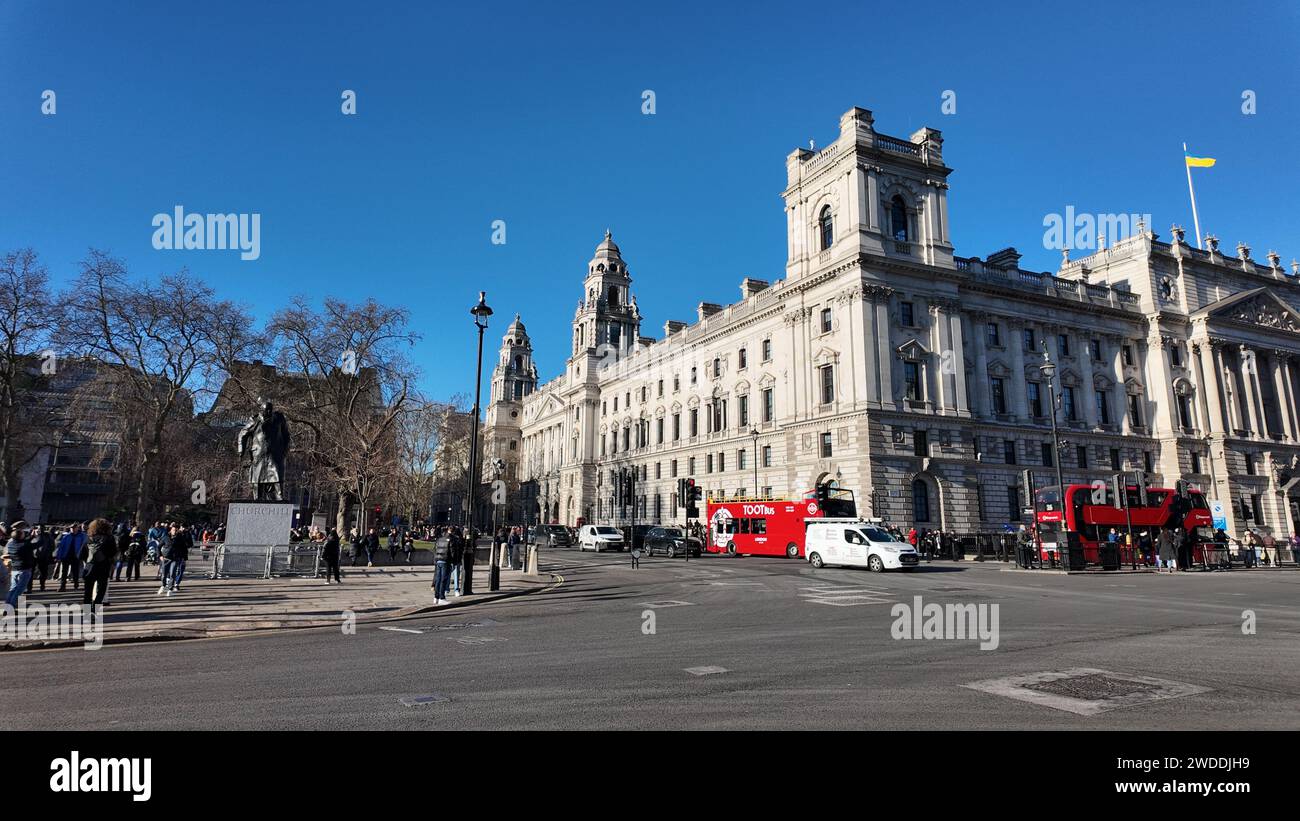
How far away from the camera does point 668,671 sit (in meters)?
7.92

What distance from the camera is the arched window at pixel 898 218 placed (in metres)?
46.6

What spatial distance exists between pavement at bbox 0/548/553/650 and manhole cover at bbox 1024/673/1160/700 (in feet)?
37.1

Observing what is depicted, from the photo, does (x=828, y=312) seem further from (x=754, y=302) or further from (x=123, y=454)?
(x=123, y=454)

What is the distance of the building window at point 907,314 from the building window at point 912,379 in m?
2.77

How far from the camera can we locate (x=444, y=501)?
118750mm

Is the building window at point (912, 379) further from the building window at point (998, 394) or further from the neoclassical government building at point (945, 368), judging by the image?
the building window at point (998, 394)

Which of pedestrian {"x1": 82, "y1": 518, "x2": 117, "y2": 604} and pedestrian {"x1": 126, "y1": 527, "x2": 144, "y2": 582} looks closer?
pedestrian {"x1": 82, "y1": 518, "x2": 117, "y2": 604}

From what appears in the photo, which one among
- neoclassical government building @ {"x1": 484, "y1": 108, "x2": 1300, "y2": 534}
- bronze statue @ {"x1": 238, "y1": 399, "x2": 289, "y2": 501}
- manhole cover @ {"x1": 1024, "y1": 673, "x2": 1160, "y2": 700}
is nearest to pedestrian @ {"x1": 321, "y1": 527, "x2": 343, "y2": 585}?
bronze statue @ {"x1": 238, "y1": 399, "x2": 289, "y2": 501}

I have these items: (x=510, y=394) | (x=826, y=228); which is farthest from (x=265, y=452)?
(x=510, y=394)

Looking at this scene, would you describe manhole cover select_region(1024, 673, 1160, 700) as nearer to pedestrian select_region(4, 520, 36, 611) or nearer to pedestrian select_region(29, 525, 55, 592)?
pedestrian select_region(4, 520, 36, 611)

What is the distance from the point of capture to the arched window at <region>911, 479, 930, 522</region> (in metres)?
42.6

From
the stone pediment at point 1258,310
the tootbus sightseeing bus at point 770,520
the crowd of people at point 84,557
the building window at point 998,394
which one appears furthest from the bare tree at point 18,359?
A: the stone pediment at point 1258,310
